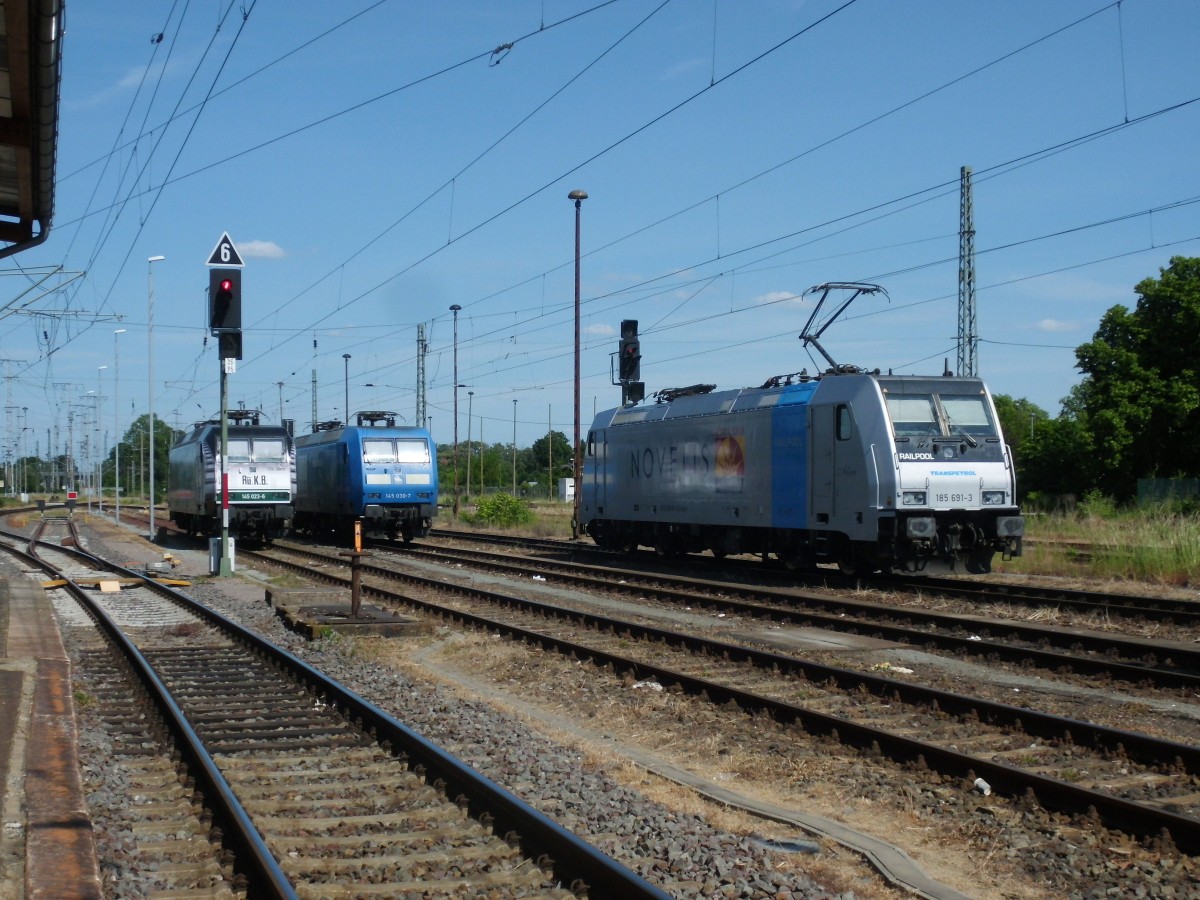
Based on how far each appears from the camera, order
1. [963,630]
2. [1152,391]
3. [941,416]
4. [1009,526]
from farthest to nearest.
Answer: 1. [1152,391]
2. [941,416]
3. [1009,526]
4. [963,630]

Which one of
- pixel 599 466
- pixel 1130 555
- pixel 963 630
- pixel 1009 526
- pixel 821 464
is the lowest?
pixel 963 630

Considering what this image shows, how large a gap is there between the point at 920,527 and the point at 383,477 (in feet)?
57.2

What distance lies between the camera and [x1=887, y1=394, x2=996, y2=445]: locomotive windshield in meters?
17.7

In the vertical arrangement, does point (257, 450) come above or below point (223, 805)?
above

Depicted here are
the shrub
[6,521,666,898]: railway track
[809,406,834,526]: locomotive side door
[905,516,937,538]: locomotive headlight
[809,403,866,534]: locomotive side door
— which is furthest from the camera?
the shrub

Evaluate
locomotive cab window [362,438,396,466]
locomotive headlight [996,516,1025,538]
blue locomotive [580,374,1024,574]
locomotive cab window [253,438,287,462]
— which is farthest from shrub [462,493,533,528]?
locomotive headlight [996,516,1025,538]

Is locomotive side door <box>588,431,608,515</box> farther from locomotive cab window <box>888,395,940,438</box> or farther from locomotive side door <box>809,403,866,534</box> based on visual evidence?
locomotive cab window <box>888,395,940,438</box>

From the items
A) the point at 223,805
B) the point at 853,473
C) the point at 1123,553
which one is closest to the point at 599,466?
the point at 853,473

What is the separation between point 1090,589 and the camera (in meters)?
18.3

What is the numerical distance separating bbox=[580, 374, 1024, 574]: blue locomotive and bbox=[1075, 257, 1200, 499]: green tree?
2327 cm

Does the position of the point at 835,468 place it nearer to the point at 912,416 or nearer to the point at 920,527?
the point at 912,416

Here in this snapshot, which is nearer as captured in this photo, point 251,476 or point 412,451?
point 251,476

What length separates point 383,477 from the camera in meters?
31.3

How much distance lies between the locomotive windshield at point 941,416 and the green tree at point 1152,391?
24609 millimetres
